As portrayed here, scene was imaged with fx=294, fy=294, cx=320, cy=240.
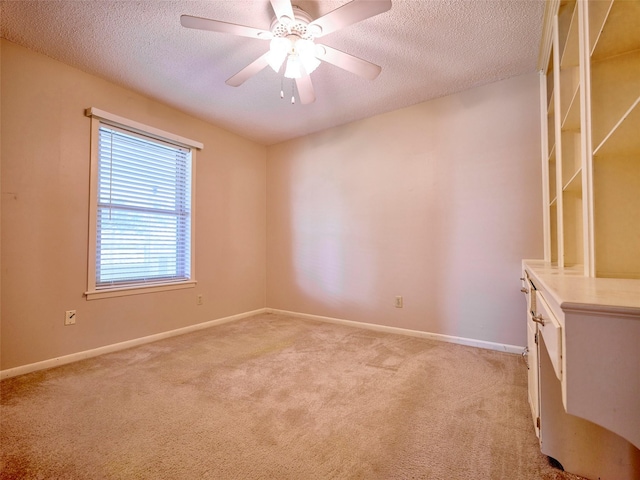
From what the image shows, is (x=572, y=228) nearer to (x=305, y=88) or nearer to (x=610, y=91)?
(x=610, y=91)

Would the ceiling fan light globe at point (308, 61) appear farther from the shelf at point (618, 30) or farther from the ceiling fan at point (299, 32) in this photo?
the shelf at point (618, 30)

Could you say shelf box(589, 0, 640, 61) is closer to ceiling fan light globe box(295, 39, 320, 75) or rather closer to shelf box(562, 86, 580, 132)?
shelf box(562, 86, 580, 132)

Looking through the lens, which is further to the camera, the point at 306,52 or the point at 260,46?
the point at 260,46

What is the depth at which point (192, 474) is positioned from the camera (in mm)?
1238

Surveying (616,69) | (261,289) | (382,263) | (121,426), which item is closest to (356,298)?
(382,263)

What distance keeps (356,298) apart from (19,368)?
299 cm

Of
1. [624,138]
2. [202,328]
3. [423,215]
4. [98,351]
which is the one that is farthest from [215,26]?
[202,328]

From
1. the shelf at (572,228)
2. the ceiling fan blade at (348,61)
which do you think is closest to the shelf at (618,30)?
the shelf at (572,228)

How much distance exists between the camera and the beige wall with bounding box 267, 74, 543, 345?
263 centimetres

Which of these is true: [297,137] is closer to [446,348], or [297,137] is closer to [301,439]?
[446,348]

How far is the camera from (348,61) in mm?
1971

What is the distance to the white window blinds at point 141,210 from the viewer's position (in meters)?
2.69

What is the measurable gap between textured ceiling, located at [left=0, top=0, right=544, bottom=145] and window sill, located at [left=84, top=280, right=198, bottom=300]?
1907 millimetres

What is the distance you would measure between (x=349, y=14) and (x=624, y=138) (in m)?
1.36
